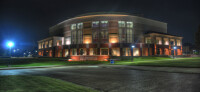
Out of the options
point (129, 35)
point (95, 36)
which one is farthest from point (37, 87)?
point (129, 35)

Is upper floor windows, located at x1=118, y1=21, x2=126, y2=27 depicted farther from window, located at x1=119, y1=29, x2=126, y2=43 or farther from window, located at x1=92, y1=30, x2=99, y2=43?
window, located at x1=92, y1=30, x2=99, y2=43

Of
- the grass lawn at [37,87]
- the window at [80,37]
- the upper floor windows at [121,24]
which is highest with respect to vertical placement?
the upper floor windows at [121,24]

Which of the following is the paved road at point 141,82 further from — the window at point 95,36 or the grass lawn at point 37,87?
the window at point 95,36

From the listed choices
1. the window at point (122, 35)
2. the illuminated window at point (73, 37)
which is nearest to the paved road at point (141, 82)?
the window at point (122, 35)

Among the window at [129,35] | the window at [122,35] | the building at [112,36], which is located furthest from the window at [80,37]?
the window at [129,35]

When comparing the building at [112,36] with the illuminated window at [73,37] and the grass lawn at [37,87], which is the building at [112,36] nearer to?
the illuminated window at [73,37]

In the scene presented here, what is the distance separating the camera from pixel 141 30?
2867 inches

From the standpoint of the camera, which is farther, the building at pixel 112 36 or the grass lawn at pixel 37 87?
the building at pixel 112 36

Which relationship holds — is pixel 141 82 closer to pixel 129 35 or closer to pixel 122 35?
pixel 122 35

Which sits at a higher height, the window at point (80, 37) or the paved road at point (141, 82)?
the window at point (80, 37)

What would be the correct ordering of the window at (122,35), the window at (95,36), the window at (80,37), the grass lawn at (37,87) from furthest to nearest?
the window at (80,37), the window at (95,36), the window at (122,35), the grass lawn at (37,87)

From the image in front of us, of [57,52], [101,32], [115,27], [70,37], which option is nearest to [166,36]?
[115,27]

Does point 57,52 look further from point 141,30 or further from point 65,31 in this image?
point 141,30

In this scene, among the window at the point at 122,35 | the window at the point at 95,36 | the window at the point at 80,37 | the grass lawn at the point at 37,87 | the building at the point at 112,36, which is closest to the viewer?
the grass lawn at the point at 37,87
